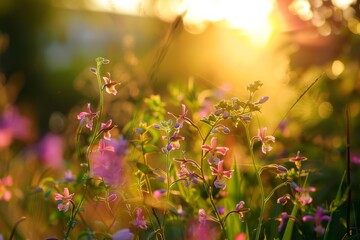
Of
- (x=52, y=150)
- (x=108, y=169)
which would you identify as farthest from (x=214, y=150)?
(x=52, y=150)

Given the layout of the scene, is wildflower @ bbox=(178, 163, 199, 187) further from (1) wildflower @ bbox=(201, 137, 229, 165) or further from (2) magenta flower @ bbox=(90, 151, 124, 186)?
(2) magenta flower @ bbox=(90, 151, 124, 186)

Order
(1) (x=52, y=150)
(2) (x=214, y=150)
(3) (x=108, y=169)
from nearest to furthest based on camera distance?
(2) (x=214, y=150) < (3) (x=108, y=169) < (1) (x=52, y=150)

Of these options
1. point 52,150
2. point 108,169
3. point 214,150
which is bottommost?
point 52,150

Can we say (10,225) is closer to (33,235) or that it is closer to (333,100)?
(33,235)

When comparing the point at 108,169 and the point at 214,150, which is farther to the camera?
the point at 108,169

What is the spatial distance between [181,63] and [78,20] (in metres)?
15.0

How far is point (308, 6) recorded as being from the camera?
3189 millimetres

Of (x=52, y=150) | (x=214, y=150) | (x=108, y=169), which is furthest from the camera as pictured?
(x=52, y=150)

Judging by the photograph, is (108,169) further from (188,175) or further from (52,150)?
(52,150)

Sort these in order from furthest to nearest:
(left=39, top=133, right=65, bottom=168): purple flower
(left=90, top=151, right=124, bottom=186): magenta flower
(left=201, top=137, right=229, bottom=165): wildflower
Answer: (left=39, top=133, right=65, bottom=168): purple flower < (left=90, top=151, right=124, bottom=186): magenta flower < (left=201, top=137, right=229, bottom=165): wildflower

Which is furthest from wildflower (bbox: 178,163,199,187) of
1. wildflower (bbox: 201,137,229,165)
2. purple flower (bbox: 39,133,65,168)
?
purple flower (bbox: 39,133,65,168)

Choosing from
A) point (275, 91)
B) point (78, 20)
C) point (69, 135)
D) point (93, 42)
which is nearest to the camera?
point (69, 135)

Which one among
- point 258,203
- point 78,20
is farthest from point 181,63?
point 78,20

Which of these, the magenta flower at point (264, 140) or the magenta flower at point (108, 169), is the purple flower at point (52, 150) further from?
the magenta flower at point (264, 140)
